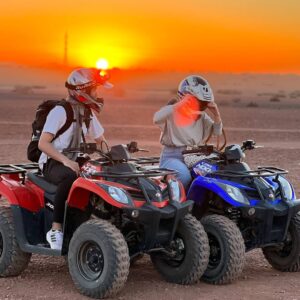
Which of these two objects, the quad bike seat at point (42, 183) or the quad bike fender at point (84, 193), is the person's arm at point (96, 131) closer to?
the quad bike seat at point (42, 183)

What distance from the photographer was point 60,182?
25.3 ft

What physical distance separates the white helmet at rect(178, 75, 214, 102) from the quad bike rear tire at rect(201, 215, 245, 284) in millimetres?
1302

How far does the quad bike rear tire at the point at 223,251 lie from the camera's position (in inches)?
304

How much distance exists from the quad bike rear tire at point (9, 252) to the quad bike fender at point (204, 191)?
5.39 ft

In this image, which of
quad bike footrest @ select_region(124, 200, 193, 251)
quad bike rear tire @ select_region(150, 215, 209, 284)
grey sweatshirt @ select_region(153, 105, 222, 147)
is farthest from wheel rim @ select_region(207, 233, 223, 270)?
grey sweatshirt @ select_region(153, 105, 222, 147)

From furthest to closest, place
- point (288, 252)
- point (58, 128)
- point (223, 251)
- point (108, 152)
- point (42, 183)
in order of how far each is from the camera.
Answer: point (288, 252)
point (42, 183)
point (58, 128)
point (223, 251)
point (108, 152)

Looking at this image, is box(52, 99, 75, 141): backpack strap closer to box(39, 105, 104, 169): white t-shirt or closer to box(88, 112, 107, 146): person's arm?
box(39, 105, 104, 169): white t-shirt

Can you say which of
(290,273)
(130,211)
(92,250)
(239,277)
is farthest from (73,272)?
(290,273)

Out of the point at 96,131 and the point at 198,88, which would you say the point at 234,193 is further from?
the point at 96,131

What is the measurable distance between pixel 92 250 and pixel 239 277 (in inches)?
64.7

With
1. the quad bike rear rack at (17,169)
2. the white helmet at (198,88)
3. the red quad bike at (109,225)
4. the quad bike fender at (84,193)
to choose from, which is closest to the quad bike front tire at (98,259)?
the red quad bike at (109,225)

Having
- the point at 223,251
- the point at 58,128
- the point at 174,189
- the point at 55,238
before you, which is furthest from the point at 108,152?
the point at 223,251

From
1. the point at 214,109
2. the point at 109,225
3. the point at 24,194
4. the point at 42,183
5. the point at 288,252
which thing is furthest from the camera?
the point at 214,109

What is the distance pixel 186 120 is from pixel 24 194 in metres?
1.88
